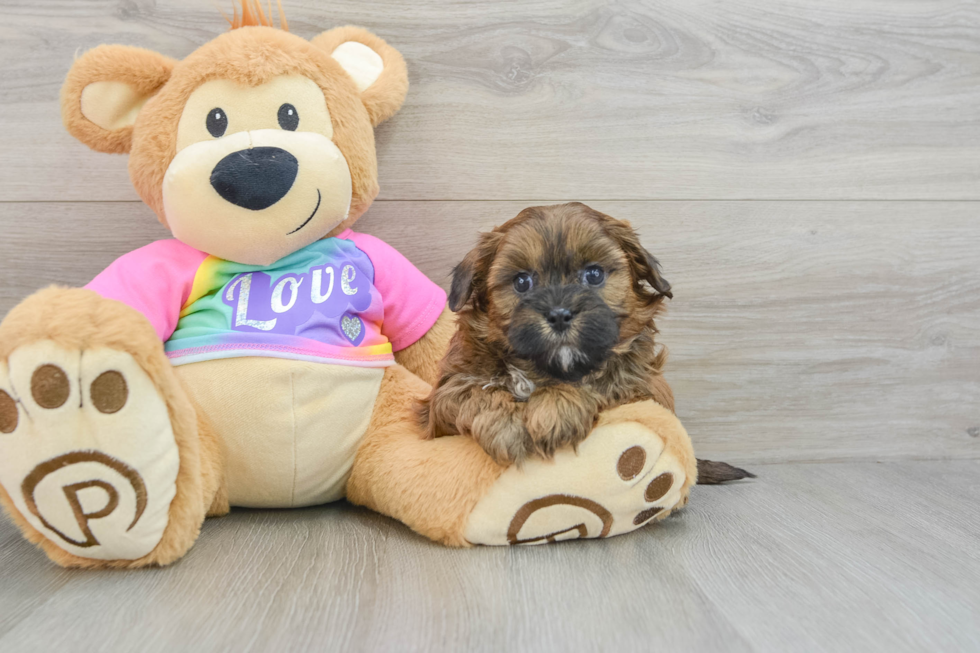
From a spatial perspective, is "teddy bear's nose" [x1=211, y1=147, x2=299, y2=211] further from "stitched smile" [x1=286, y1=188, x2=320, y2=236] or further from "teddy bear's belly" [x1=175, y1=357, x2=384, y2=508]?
"teddy bear's belly" [x1=175, y1=357, x2=384, y2=508]

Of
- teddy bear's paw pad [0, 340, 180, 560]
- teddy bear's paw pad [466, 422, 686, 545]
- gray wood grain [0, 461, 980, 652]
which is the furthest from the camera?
teddy bear's paw pad [466, 422, 686, 545]

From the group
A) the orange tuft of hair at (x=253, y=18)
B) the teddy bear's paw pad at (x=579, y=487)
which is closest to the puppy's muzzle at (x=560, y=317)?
the teddy bear's paw pad at (x=579, y=487)

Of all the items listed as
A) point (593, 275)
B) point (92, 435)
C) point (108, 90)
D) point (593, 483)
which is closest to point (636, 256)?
point (593, 275)

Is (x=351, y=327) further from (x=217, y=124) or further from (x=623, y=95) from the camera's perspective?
(x=623, y=95)

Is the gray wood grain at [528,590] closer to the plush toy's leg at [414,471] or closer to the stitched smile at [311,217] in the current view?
the plush toy's leg at [414,471]

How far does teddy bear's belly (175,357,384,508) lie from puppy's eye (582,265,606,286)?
506 mm

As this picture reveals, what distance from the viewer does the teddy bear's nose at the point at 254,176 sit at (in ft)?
4.18

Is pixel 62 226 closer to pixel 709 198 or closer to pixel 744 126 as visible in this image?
pixel 709 198

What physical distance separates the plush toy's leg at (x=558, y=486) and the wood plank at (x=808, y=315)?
62cm

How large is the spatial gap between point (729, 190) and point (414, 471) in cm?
114

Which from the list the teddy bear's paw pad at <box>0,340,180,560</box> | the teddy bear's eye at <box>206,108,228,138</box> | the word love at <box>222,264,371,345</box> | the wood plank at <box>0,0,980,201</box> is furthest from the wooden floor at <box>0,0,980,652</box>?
the teddy bear's eye at <box>206,108,228,138</box>

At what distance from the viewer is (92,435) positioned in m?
1.06

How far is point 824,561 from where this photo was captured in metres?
1.22

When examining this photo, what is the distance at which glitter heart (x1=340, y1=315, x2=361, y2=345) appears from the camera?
55.7 inches
